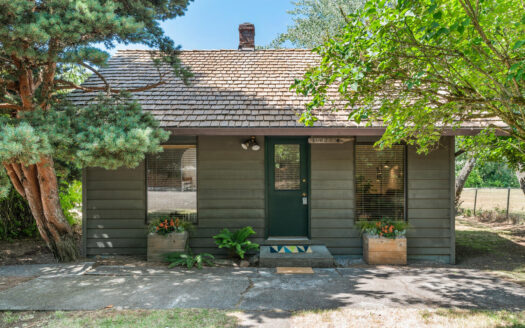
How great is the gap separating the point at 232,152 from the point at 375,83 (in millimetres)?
3291

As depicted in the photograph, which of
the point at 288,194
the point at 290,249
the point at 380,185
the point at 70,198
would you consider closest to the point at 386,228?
the point at 380,185

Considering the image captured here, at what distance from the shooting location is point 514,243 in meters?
7.55

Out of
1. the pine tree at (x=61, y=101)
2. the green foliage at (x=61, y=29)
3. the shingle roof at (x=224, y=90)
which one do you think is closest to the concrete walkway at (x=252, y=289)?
the pine tree at (x=61, y=101)

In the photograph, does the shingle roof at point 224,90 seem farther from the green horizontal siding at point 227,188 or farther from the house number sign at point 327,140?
the green horizontal siding at point 227,188

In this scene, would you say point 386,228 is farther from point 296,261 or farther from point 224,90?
point 224,90

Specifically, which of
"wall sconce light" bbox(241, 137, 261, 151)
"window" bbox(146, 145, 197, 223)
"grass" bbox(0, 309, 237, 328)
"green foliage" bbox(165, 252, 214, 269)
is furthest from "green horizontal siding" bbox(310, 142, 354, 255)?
"grass" bbox(0, 309, 237, 328)

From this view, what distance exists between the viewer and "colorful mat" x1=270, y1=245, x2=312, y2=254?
5.86 meters

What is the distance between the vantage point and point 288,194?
6477 mm

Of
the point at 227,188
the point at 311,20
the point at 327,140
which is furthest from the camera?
the point at 311,20

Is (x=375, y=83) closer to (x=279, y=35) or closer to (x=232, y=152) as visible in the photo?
(x=232, y=152)

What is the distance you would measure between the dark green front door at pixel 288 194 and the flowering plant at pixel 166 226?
1767 mm

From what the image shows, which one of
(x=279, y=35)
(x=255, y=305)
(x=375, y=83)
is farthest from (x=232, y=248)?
(x=279, y=35)

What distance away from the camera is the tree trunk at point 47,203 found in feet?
17.9

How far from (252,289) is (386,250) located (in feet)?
9.24
